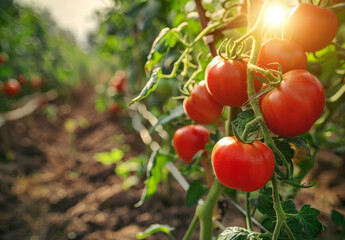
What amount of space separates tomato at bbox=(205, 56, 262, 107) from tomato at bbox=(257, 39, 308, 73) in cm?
4

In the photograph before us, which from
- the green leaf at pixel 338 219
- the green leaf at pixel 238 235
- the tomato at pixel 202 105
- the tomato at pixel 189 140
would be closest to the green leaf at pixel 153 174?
the tomato at pixel 189 140

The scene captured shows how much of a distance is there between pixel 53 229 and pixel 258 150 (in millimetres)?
1794

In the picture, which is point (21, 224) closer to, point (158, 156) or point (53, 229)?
point (53, 229)

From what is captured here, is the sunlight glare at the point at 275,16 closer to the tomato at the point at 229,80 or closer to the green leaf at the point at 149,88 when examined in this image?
the tomato at the point at 229,80

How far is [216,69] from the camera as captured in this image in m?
0.51

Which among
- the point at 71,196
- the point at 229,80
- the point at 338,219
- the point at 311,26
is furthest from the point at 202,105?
the point at 71,196

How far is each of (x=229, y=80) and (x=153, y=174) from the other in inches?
19.9

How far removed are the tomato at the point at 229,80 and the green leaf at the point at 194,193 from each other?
43cm

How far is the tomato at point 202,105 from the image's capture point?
63 cm

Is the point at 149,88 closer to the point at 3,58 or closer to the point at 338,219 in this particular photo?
the point at 338,219

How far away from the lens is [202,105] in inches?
24.8

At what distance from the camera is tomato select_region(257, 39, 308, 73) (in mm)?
489

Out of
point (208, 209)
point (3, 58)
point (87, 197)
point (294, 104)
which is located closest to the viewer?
point (294, 104)

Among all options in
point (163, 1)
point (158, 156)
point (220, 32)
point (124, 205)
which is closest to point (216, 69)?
point (220, 32)
